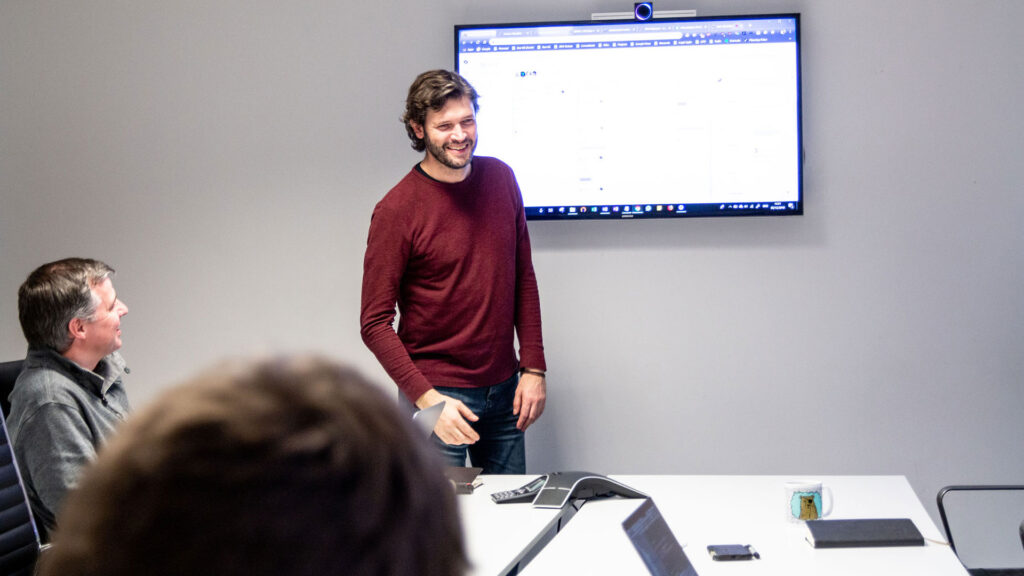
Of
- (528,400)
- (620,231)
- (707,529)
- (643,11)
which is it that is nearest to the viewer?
(707,529)

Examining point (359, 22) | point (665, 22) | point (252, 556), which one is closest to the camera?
point (252, 556)

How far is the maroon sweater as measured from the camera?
2.59 meters

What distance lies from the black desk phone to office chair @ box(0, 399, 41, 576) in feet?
3.44

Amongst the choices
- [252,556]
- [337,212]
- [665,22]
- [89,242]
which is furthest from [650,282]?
[252,556]

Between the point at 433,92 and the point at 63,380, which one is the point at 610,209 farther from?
the point at 63,380

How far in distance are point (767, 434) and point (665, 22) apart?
1.53m

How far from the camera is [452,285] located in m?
2.65

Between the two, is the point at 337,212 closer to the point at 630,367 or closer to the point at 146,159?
the point at 146,159

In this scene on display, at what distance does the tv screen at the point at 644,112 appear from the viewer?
3.16 metres

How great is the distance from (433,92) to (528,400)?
936 mm

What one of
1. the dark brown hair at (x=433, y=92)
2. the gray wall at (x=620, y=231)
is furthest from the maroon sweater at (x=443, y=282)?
the gray wall at (x=620, y=231)

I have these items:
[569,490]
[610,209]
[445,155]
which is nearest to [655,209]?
[610,209]

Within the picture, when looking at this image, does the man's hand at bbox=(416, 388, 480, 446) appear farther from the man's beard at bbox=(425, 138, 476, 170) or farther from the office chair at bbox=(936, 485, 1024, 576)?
the office chair at bbox=(936, 485, 1024, 576)

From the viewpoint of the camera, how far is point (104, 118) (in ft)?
11.6
